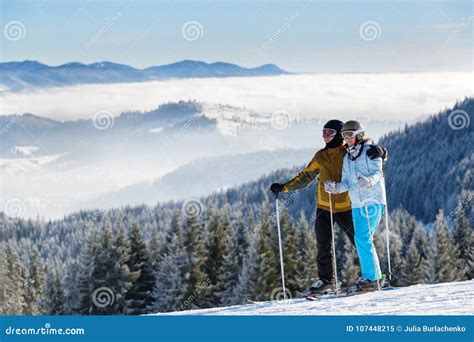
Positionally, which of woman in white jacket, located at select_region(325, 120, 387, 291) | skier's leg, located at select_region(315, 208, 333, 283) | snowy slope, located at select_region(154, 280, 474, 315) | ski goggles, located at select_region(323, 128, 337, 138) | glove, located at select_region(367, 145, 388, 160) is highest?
ski goggles, located at select_region(323, 128, 337, 138)

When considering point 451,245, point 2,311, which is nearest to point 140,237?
point 2,311

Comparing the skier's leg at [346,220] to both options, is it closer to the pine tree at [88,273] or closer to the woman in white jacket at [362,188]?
the woman in white jacket at [362,188]

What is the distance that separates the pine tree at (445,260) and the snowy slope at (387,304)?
3514cm

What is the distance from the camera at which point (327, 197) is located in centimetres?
1170

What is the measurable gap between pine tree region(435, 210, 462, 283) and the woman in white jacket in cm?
3614

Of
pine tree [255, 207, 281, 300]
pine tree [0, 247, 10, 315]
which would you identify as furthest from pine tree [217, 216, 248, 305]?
pine tree [0, 247, 10, 315]

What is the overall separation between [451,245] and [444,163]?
412ft

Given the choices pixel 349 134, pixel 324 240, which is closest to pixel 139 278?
pixel 324 240

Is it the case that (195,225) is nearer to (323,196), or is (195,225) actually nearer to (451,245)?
(451,245)

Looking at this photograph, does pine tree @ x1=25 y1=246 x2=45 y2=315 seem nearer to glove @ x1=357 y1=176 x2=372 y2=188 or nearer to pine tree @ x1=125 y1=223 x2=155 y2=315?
pine tree @ x1=125 y1=223 x2=155 y2=315

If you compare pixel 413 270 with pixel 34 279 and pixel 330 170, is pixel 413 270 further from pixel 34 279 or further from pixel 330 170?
pixel 330 170

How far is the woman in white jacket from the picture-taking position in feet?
36.1

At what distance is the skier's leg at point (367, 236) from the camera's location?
11188 millimetres

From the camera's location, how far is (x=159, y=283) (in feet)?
127
